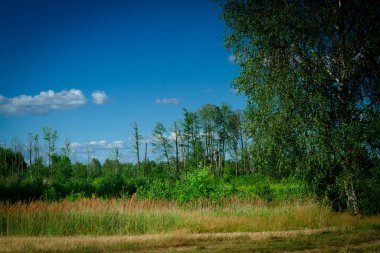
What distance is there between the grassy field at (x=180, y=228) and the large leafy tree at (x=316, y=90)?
6.15 ft

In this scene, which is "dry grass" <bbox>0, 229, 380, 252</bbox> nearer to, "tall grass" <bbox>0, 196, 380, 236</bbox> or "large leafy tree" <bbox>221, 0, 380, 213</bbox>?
"tall grass" <bbox>0, 196, 380, 236</bbox>

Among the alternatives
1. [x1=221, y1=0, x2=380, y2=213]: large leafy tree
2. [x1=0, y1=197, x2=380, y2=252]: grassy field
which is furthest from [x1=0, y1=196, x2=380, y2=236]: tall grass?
[x1=221, y1=0, x2=380, y2=213]: large leafy tree

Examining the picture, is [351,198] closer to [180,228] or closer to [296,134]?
[296,134]

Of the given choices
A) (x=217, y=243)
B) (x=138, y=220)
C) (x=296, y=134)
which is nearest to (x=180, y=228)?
(x=138, y=220)

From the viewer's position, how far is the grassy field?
35.6 ft

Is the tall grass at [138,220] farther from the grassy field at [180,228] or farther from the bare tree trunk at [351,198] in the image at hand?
the bare tree trunk at [351,198]

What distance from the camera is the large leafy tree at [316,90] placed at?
1659cm

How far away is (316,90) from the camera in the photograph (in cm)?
1688

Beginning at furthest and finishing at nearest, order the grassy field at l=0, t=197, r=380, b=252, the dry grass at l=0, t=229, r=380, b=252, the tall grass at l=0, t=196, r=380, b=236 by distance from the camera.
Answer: the tall grass at l=0, t=196, r=380, b=236
the grassy field at l=0, t=197, r=380, b=252
the dry grass at l=0, t=229, r=380, b=252

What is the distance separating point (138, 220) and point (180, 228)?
5.12 feet

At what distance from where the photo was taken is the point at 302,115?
55.6ft

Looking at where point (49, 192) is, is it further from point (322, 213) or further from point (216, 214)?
point (322, 213)

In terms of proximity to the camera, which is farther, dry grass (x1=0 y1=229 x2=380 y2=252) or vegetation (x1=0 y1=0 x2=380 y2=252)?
vegetation (x1=0 y1=0 x2=380 y2=252)

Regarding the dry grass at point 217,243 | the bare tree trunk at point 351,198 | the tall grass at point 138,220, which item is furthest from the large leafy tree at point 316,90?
the dry grass at point 217,243
